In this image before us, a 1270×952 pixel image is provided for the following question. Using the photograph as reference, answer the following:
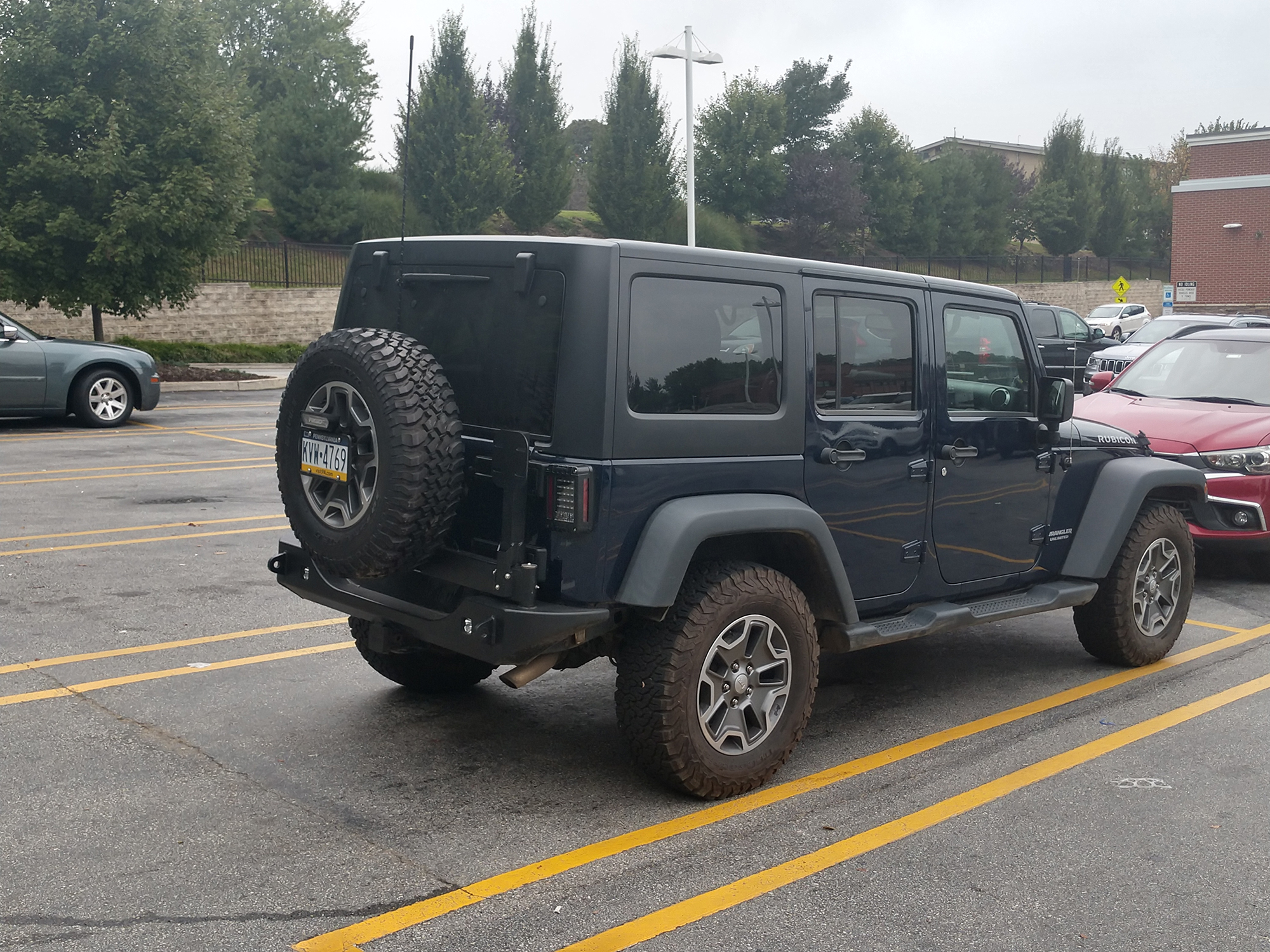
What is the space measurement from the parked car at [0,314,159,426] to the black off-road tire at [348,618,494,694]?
37.4ft

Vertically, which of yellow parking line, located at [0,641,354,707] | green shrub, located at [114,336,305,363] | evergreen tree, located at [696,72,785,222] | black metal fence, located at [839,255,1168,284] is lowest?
yellow parking line, located at [0,641,354,707]

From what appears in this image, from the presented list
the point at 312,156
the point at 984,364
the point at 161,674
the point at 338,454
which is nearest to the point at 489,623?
the point at 338,454

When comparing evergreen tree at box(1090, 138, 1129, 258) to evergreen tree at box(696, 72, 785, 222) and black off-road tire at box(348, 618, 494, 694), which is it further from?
black off-road tire at box(348, 618, 494, 694)

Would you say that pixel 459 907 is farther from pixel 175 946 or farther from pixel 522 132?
pixel 522 132

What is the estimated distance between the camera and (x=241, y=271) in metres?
33.4

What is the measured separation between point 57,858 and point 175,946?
30.0 inches

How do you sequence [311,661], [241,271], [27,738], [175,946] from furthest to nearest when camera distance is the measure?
[241,271]
[311,661]
[27,738]
[175,946]

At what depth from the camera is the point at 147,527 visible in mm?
9586

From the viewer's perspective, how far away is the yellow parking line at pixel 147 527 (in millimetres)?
9000

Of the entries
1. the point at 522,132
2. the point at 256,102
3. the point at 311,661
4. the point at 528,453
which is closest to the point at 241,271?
the point at 522,132

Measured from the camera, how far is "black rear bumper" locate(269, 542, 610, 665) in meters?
4.20

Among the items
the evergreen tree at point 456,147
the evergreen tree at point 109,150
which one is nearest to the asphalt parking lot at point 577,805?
the evergreen tree at point 109,150

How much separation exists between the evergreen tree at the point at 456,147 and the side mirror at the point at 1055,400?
121ft

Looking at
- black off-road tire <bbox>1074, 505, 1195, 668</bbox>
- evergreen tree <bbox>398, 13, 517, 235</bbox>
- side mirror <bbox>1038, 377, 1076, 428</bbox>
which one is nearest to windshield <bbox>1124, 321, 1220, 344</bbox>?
black off-road tire <bbox>1074, 505, 1195, 668</bbox>
